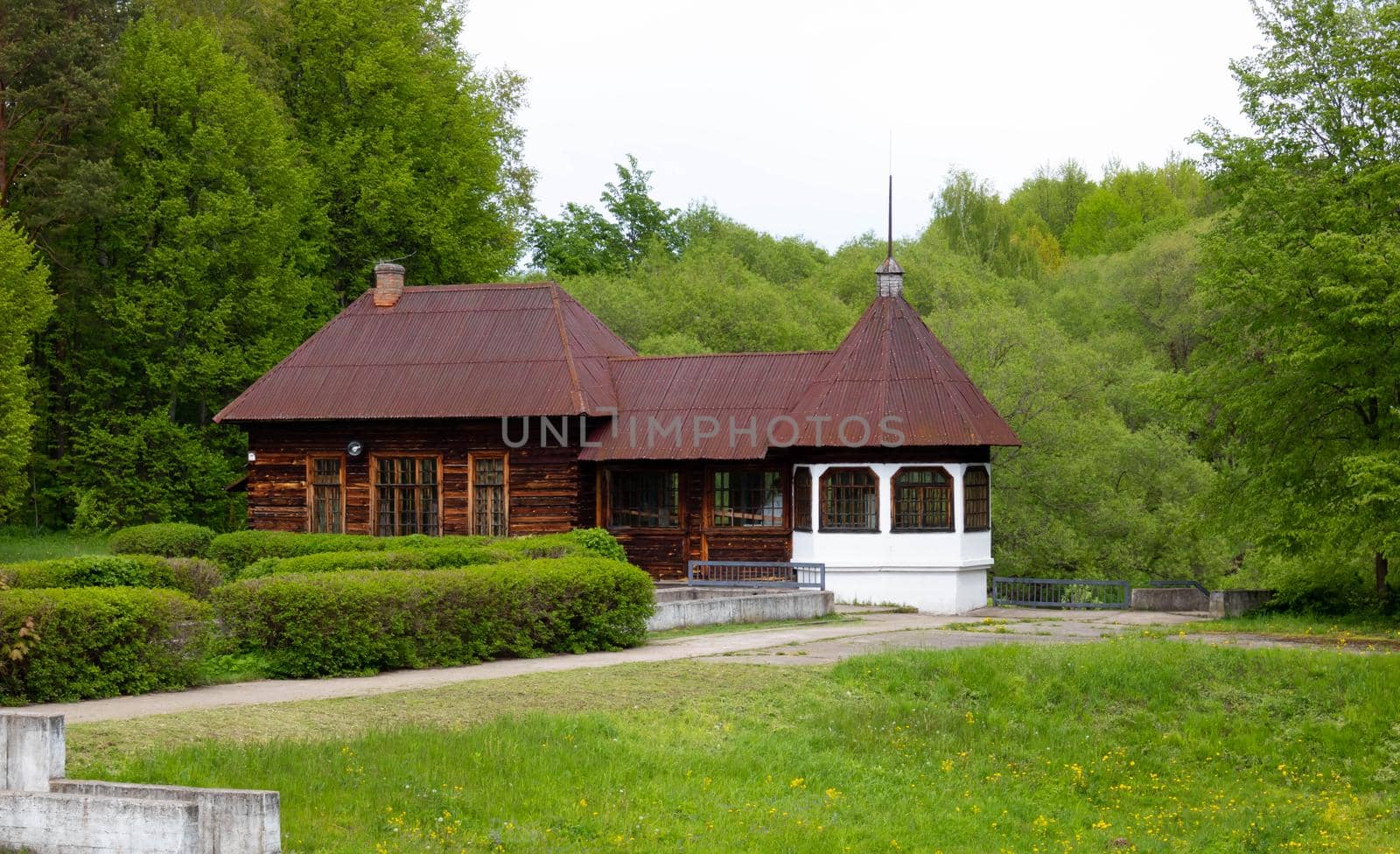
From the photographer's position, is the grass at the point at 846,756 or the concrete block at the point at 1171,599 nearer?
the grass at the point at 846,756

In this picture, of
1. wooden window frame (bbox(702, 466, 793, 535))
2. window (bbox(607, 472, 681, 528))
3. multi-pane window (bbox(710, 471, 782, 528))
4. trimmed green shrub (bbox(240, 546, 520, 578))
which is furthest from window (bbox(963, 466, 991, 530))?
trimmed green shrub (bbox(240, 546, 520, 578))

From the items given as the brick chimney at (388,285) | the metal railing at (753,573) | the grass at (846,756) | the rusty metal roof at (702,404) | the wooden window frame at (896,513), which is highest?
the brick chimney at (388,285)

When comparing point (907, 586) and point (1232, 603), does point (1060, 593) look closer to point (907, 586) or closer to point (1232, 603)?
point (907, 586)

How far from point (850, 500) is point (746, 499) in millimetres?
2463

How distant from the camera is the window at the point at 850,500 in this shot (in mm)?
30766

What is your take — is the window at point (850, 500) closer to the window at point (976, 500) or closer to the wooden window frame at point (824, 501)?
the wooden window frame at point (824, 501)

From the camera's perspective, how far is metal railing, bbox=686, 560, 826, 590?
3006cm

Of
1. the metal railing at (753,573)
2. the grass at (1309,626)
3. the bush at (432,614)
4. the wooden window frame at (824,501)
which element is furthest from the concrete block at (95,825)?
the wooden window frame at (824,501)

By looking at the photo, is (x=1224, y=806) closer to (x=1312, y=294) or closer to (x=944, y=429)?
(x=1312, y=294)

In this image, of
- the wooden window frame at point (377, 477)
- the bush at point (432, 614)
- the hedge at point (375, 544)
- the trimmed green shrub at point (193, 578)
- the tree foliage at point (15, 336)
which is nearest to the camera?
the bush at point (432, 614)

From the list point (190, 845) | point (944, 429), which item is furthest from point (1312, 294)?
point (190, 845)

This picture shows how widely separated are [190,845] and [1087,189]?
246 feet

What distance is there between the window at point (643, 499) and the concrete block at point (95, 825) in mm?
21960

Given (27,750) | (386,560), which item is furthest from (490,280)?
(27,750)
